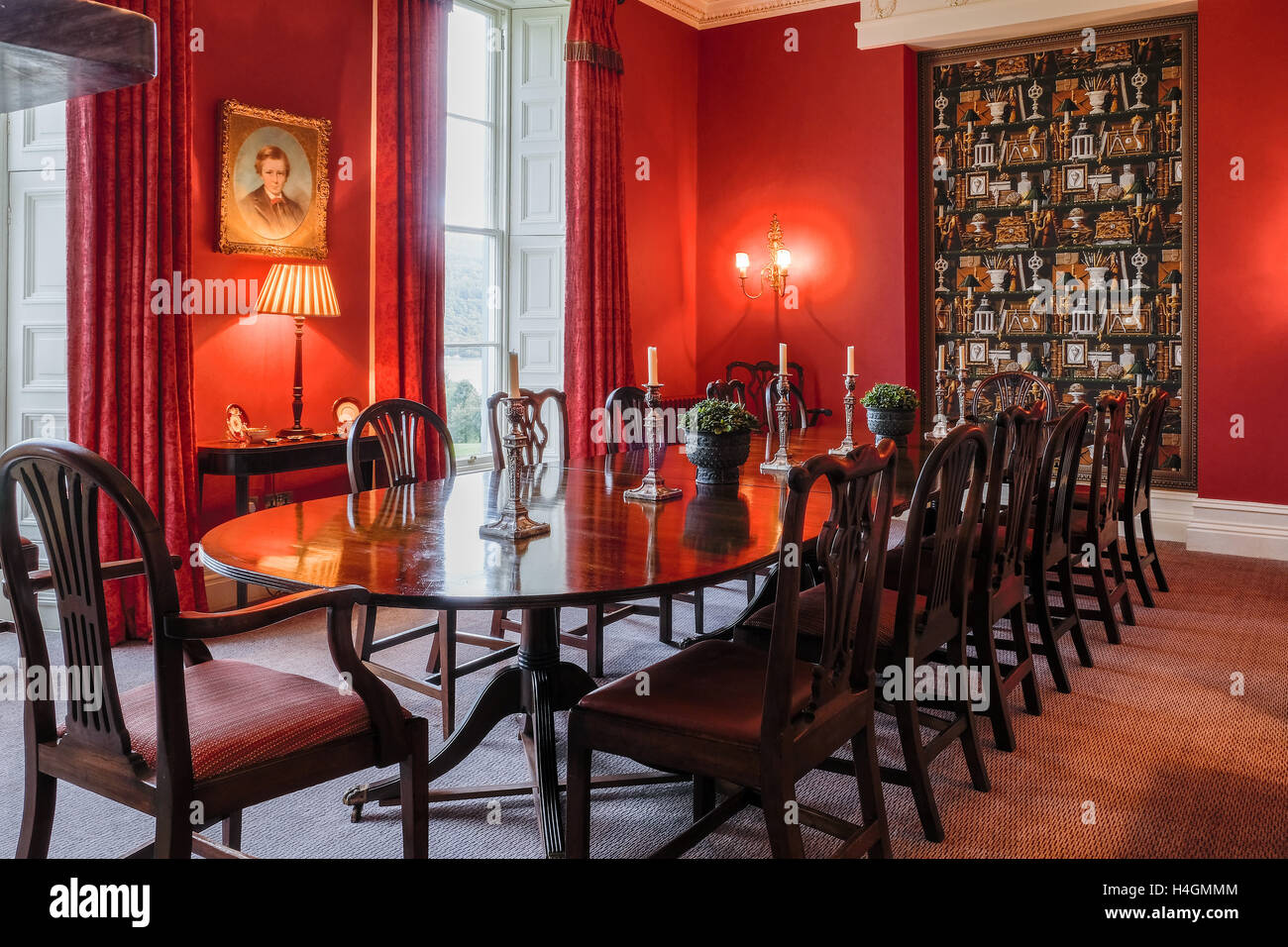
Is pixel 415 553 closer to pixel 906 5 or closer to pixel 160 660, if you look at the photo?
pixel 160 660

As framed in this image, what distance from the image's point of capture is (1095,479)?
154 inches

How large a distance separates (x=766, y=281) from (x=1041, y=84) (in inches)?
83.7

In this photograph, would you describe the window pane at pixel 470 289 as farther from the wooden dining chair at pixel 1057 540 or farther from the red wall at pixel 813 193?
the wooden dining chair at pixel 1057 540

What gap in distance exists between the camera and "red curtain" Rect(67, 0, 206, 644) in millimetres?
3846

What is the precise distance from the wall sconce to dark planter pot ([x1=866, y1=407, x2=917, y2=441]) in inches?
124

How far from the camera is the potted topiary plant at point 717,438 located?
10.0 ft

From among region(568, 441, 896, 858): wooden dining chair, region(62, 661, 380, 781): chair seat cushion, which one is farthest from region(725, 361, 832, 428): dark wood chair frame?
region(62, 661, 380, 781): chair seat cushion

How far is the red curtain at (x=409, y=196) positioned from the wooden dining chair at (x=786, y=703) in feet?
10.5

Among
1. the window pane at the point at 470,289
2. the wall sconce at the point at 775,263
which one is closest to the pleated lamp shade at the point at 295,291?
the window pane at the point at 470,289

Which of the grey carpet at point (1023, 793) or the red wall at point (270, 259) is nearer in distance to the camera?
the grey carpet at point (1023, 793)

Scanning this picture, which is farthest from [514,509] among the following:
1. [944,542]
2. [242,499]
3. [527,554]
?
[242,499]

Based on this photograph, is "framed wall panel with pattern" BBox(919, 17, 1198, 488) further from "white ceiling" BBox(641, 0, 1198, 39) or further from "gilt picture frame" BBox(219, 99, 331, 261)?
"gilt picture frame" BBox(219, 99, 331, 261)

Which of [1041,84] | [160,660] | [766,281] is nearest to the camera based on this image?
[160,660]
